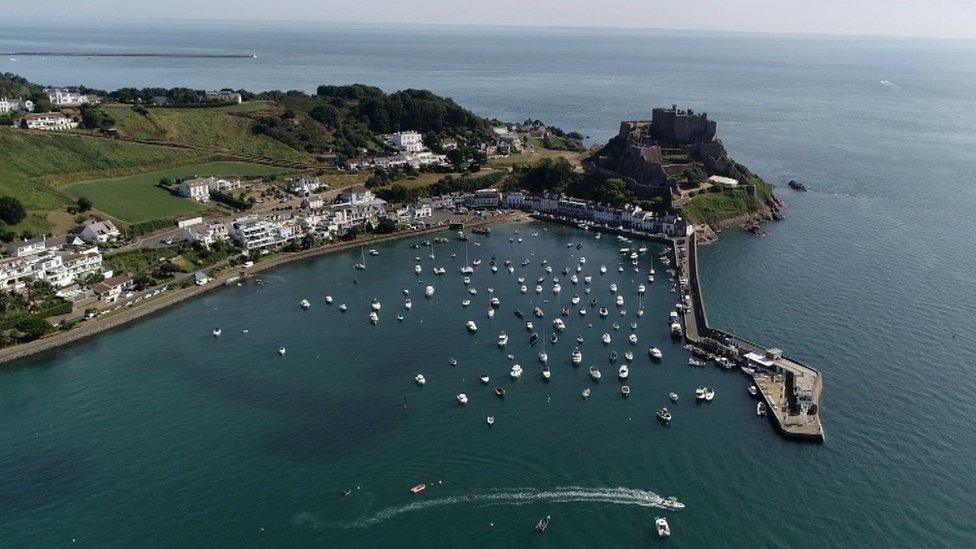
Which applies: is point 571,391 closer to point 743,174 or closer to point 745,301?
point 745,301

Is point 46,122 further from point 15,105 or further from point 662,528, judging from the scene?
point 662,528

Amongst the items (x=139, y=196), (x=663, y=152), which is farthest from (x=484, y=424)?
(x=663, y=152)

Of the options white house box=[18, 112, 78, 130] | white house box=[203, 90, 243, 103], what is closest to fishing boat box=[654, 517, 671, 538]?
white house box=[18, 112, 78, 130]

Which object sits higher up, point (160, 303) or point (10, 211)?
point (10, 211)

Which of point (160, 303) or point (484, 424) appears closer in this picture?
point (484, 424)

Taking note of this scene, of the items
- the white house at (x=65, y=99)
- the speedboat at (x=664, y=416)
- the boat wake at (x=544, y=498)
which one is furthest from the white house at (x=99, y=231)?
the speedboat at (x=664, y=416)

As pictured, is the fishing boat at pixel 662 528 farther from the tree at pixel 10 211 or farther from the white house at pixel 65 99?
the white house at pixel 65 99
